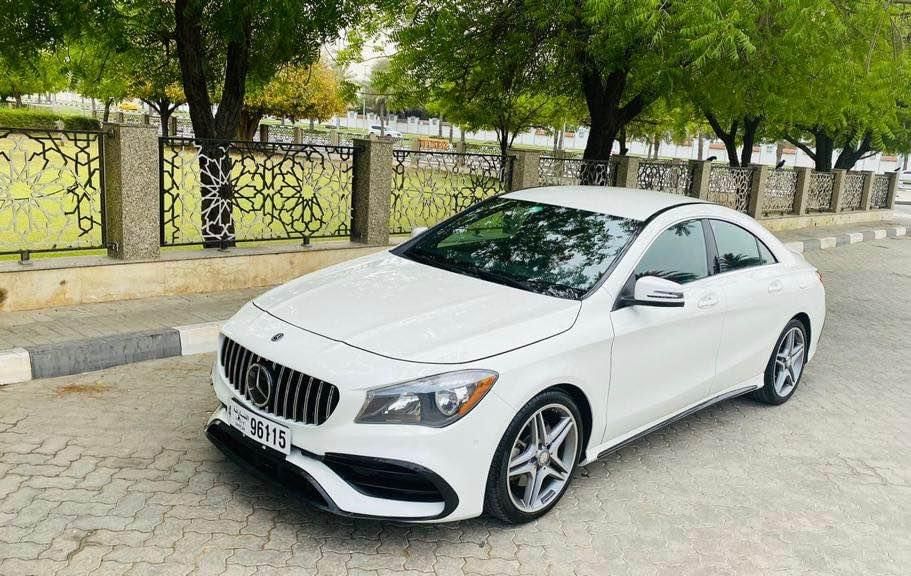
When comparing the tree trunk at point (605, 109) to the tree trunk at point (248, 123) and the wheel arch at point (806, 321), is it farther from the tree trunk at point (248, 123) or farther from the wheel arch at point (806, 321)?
the tree trunk at point (248, 123)

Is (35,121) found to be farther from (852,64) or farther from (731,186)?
(852,64)

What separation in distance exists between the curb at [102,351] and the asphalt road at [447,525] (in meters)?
0.13

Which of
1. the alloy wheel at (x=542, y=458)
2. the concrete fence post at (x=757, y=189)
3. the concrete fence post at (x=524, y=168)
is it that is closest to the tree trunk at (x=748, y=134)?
the concrete fence post at (x=757, y=189)

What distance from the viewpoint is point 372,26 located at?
12.4 meters

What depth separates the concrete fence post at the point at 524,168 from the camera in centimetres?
1079

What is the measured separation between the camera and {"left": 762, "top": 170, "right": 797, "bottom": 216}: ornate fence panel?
17766mm

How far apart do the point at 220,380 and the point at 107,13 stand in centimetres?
548

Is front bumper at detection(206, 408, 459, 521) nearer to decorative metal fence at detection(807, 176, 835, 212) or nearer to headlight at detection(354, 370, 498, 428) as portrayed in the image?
headlight at detection(354, 370, 498, 428)

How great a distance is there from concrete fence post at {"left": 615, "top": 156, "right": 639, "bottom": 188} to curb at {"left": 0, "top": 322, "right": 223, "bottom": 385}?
7953mm

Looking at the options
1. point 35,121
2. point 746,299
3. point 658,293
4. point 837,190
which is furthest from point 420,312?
point 35,121

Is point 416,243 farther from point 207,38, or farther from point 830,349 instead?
point 207,38

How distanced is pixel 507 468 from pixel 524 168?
760 centimetres

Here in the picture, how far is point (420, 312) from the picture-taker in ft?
12.8

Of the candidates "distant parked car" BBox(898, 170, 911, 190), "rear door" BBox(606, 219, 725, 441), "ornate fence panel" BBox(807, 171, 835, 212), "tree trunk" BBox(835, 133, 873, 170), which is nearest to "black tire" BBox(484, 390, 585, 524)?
"rear door" BBox(606, 219, 725, 441)
